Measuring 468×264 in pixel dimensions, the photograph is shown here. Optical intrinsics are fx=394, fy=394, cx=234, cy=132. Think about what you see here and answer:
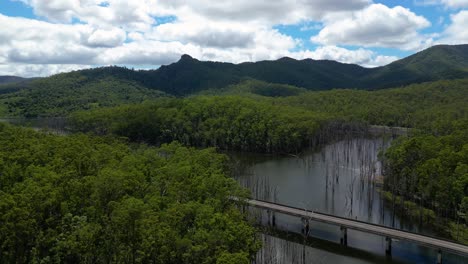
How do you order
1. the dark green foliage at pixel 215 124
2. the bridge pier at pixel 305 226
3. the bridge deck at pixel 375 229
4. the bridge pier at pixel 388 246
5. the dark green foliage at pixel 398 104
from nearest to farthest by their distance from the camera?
the bridge deck at pixel 375 229 → the bridge pier at pixel 388 246 → the bridge pier at pixel 305 226 → the dark green foliage at pixel 215 124 → the dark green foliage at pixel 398 104

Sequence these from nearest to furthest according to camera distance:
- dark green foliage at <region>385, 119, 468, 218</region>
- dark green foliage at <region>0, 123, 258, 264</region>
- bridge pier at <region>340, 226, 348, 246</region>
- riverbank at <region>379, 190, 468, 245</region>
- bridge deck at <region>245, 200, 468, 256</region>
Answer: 1. dark green foliage at <region>0, 123, 258, 264</region>
2. bridge deck at <region>245, 200, 468, 256</region>
3. bridge pier at <region>340, 226, 348, 246</region>
4. riverbank at <region>379, 190, 468, 245</region>
5. dark green foliage at <region>385, 119, 468, 218</region>

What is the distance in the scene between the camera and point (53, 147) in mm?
49844

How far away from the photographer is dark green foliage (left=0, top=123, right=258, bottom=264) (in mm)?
28500

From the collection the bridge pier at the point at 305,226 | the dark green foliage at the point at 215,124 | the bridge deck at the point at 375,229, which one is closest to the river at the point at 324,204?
the bridge pier at the point at 305,226

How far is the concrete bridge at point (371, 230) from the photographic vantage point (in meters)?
41.9

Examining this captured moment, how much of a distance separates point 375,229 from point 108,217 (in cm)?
3059

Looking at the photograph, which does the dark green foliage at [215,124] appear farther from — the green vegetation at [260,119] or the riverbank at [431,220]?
the riverbank at [431,220]

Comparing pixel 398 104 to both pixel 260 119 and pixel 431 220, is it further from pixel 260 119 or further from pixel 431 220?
pixel 431 220

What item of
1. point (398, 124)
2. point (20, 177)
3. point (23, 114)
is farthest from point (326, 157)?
point (23, 114)

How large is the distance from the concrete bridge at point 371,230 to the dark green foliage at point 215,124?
56.0m

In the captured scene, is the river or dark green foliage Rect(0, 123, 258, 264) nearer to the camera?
dark green foliage Rect(0, 123, 258, 264)

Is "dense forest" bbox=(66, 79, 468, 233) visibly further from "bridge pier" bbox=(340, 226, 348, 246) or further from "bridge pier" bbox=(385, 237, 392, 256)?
"bridge pier" bbox=(385, 237, 392, 256)

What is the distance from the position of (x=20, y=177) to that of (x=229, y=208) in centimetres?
2143

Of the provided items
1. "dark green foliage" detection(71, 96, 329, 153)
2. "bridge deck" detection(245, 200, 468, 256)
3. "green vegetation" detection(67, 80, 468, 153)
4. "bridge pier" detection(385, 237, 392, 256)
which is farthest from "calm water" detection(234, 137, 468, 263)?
"green vegetation" detection(67, 80, 468, 153)
